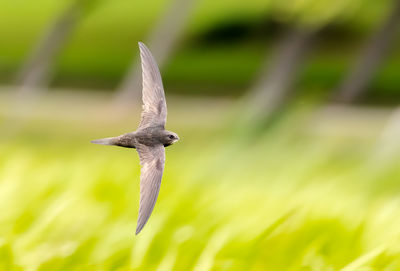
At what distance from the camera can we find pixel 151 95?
6.31 feet

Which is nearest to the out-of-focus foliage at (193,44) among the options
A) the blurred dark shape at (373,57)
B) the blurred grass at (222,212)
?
the blurred dark shape at (373,57)

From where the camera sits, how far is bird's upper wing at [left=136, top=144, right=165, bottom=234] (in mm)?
1645

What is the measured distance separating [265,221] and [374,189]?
61 centimetres

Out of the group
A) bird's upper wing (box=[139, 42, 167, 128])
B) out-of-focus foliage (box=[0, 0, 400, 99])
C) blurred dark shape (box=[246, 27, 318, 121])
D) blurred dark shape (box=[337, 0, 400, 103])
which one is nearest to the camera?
bird's upper wing (box=[139, 42, 167, 128])

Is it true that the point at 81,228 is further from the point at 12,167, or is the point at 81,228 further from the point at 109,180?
the point at 12,167

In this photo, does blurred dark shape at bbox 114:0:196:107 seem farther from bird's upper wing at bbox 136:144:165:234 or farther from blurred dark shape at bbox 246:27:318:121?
bird's upper wing at bbox 136:144:165:234

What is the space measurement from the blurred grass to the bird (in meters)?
0.81

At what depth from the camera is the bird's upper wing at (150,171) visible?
1645 mm

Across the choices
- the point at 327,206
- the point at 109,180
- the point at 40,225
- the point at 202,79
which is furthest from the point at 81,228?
the point at 202,79

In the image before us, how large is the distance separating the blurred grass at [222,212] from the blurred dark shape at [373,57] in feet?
44.6

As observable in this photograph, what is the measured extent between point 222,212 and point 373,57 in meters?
14.5

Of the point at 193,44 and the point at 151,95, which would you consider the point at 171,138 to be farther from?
the point at 193,44

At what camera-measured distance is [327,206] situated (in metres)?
2.80

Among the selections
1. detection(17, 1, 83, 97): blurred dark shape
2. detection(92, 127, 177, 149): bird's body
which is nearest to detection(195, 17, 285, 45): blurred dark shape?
detection(17, 1, 83, 97): blurred dark shape
